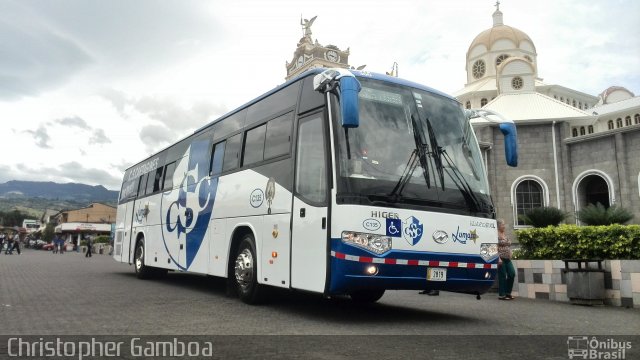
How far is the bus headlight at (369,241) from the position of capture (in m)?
6.28

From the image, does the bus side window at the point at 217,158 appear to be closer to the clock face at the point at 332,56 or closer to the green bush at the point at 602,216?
the green bush at the point at 602,216

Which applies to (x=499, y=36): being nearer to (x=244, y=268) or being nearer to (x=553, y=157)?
(x=553, y=157)

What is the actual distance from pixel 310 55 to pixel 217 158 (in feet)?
292

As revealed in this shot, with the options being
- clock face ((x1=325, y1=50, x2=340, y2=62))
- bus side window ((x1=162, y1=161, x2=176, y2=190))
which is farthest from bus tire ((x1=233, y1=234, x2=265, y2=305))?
clock face ((x1=325, y1=50, x2=340, y2=62))

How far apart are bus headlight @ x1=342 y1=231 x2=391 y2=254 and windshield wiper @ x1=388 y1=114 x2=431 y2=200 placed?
576 millimetres

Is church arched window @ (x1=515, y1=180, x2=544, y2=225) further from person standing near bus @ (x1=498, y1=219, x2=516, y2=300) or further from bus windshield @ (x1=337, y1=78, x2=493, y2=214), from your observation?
bus windshield @ (x1=337, y1=78, x2=493, y2=214)

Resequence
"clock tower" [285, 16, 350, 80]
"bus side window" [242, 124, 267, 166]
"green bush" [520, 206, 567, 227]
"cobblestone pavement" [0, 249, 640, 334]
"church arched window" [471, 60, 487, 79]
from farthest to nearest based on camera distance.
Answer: "clock tower" [285, 16, 350, 80]
"church arched window" [471, 60, 487, 79]
"green bush" [520, 206, 567, 227]
"bus side window" [242, 124, 267, 166]
"cobblestone pavement" [0, 249, 640, 334]

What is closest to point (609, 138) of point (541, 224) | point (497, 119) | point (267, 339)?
point (541, 224)

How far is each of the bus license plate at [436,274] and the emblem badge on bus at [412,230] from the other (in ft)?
1.44

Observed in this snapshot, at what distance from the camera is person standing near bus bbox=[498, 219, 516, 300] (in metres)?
10.7

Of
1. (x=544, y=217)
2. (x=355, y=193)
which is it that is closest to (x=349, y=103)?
(x=355, y=193)

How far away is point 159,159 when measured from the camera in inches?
554

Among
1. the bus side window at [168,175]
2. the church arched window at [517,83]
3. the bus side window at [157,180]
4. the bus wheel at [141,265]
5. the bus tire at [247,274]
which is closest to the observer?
the bus tire at [247,274]

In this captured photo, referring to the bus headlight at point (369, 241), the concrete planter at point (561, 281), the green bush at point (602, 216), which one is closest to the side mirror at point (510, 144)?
the bus headlight at point (369, 241)
